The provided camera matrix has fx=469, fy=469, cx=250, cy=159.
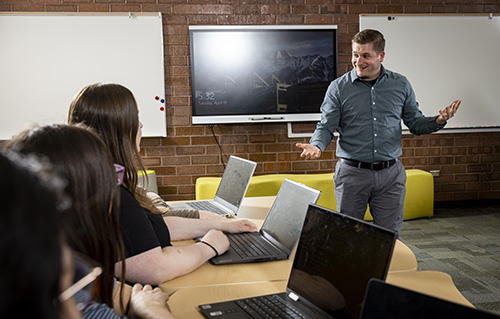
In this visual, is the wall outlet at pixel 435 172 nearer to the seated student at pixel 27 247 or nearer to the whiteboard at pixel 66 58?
the whiteboard at pixel 66 58

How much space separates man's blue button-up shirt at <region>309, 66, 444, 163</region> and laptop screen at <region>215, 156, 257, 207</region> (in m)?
0.61

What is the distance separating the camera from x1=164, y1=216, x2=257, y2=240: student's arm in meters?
1.80

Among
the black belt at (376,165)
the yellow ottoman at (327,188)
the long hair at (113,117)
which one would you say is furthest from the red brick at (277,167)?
the long hair at (113,117)

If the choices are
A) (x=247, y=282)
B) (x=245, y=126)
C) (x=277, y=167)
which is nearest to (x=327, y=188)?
(x=277, y=167)

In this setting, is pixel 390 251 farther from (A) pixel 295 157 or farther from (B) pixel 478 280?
(A) pixel 295 157

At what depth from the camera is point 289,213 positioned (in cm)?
166

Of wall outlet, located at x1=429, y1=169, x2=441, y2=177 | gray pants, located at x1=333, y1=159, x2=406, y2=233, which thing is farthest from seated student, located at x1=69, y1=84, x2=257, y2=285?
wall outlet, located at x1=429, y1=169, x2=441, y2=177

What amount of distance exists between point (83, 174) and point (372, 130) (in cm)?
222

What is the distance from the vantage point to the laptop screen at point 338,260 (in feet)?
3.36

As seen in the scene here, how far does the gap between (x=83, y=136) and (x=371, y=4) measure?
174 inches

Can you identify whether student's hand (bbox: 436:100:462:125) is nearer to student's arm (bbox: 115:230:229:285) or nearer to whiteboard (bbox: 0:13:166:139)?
student's arm (bbox: 115:230:229:285)

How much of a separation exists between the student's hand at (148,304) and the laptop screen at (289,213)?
52 centimetres

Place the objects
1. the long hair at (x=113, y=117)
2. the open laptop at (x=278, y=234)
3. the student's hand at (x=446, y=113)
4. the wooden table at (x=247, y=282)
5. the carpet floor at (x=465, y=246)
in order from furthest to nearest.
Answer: the carpet floor at (x=465, y=246), the student's hand at (x=446, y=113), the open laptop at (x=278, y=234), the long hair at (x=113, y=117), the wooden table at (x=247, y=282)

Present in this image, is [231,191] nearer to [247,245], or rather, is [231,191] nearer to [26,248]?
Result: [247,245]
